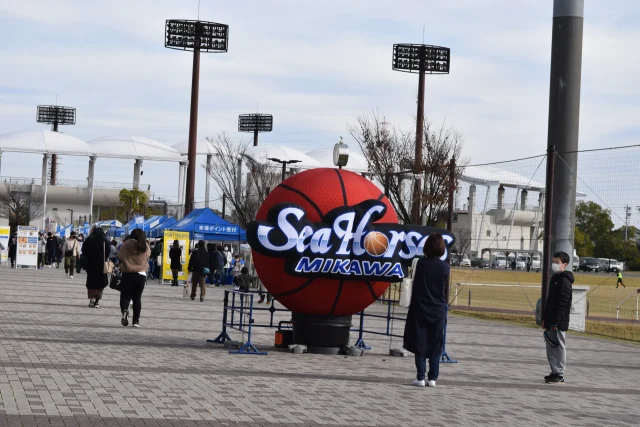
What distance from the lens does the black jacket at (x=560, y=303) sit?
41.5 feet

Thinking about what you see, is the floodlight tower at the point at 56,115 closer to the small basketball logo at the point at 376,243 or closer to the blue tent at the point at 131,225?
the blue tent at the point at 131,225

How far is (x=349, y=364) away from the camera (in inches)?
536

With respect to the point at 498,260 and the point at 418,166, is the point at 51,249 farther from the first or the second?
the point at 498,260

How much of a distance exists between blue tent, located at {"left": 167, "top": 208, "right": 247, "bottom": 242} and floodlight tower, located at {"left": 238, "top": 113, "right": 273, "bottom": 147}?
6904 centimetres

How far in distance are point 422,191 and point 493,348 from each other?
19.5 m

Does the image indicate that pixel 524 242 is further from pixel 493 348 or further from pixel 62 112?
pixel 62 112

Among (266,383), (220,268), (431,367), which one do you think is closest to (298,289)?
(431,367)

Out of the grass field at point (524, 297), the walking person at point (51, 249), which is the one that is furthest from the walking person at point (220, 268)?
the walking person at point (51, 249)

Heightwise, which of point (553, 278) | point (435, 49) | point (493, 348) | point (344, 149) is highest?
point (435, 49)

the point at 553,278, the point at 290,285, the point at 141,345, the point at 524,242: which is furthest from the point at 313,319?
the point at 524,242

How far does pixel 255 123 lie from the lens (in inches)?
4188

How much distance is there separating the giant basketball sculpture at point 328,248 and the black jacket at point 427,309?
7.02ft

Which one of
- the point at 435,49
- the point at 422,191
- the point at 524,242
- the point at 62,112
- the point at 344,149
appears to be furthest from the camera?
the point at 62,112

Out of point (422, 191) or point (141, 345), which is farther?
point (422, 191)
